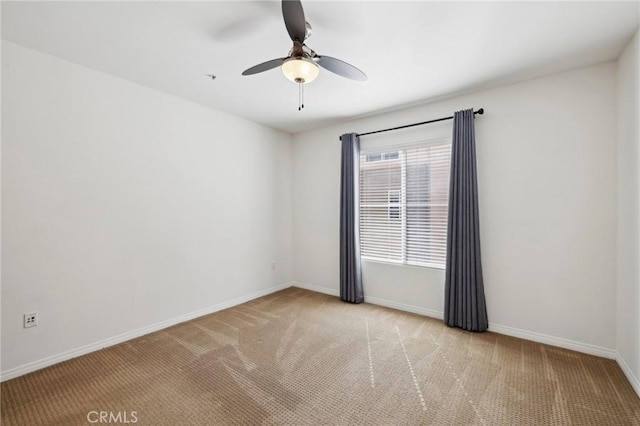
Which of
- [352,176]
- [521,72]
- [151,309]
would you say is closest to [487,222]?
[521,72]

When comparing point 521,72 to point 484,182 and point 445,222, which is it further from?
point 445,222

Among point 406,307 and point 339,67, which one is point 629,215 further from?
point 339,67

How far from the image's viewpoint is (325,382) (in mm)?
2107

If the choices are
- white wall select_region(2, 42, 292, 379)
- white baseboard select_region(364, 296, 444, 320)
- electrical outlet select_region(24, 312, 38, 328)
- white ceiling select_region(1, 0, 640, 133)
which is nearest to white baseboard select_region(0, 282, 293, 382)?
white wall select_region(2, 42, 292, 379)

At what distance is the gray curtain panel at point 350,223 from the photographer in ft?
12.6

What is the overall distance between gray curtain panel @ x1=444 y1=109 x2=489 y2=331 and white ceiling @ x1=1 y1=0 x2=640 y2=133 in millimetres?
566

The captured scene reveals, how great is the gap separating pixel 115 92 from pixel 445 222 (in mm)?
3758

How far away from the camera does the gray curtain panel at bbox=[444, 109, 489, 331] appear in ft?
9.61

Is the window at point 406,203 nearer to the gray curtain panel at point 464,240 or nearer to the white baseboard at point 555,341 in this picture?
the gray curtain panel at point 464,240

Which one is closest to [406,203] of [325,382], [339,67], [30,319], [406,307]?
[406,307]

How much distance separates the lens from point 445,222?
3283mm

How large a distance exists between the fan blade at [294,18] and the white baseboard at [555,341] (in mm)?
3247

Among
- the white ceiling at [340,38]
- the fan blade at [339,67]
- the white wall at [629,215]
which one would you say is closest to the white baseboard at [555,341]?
the white wall at [629,215]

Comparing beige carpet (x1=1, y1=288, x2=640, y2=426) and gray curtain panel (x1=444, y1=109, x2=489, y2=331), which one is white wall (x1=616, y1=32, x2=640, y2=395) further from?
gray curtain panel (x1=444, y1=109, x2=489, y2=331)
